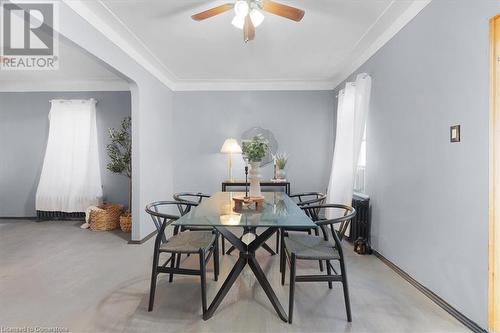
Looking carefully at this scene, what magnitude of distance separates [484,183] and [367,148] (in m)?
1.79

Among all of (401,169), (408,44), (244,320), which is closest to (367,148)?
(401,169)

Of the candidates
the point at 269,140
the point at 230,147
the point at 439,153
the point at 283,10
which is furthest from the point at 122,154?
the point at 439,153

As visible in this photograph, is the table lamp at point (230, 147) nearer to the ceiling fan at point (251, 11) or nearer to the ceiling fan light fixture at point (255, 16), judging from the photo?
the ceiling fan at point (251, 11)

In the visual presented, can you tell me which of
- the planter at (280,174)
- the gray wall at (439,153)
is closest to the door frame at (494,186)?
the gray wall at (439,153)

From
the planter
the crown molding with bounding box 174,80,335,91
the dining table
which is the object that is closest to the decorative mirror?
the planter

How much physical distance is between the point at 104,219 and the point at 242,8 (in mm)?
3802

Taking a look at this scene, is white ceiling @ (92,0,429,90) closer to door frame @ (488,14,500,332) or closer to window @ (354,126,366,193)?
door frame @ (488,14,500,332)

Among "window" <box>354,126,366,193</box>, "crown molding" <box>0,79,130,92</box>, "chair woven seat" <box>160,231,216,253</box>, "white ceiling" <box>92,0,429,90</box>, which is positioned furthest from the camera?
"crown molding" <box>0,79,130,92</box>

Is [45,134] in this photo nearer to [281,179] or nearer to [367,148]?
[281,179]

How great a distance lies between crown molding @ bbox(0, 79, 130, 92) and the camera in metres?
4.75

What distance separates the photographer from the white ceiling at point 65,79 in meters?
4.17

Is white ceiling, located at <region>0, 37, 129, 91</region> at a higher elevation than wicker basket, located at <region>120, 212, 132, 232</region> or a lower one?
higher

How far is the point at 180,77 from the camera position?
4.57 meters

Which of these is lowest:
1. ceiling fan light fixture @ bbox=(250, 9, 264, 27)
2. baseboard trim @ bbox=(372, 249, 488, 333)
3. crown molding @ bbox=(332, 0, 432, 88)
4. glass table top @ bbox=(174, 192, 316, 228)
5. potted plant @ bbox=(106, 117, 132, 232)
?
baseboard trim @ bbox=(372, 249, 488, 333)
